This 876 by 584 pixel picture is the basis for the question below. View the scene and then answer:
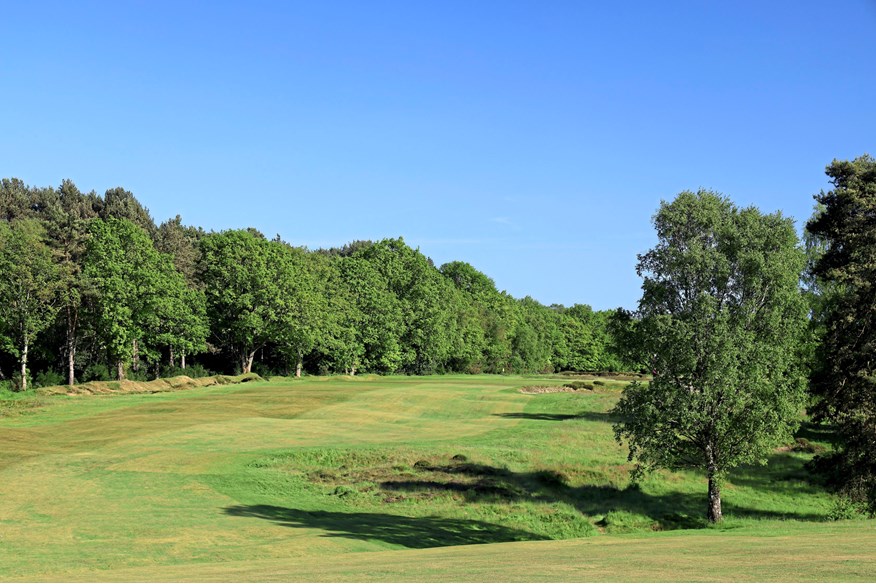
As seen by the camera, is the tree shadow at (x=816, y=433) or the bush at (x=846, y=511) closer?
the bush at (x=846, y=511)

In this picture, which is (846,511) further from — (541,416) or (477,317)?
(477,317)

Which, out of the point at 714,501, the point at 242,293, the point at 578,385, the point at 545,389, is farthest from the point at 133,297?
the point at 714,501

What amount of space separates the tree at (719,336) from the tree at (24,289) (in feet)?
223

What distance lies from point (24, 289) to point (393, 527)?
6541cm

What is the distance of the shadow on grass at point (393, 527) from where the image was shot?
33.7 metres

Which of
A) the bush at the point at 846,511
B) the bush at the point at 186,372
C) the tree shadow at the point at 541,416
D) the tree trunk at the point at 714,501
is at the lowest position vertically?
the bush at the point at 846,511

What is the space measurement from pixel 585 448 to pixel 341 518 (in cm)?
2657

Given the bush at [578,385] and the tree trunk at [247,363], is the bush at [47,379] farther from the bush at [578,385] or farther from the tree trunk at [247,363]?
the bush at [578,385]

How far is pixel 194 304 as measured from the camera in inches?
4193

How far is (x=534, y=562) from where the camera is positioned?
22953mm

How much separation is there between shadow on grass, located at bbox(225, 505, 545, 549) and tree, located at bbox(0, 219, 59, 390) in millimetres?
58243

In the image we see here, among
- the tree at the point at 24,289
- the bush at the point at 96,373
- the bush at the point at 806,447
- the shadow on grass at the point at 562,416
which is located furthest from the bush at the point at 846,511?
the bush at the point at 96,373

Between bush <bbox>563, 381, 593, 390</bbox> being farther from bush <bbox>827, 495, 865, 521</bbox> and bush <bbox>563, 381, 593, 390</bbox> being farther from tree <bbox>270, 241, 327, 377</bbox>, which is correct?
bush <bbox>827, 495, 865, 521</bbox>

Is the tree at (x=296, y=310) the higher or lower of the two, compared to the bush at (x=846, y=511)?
higher
